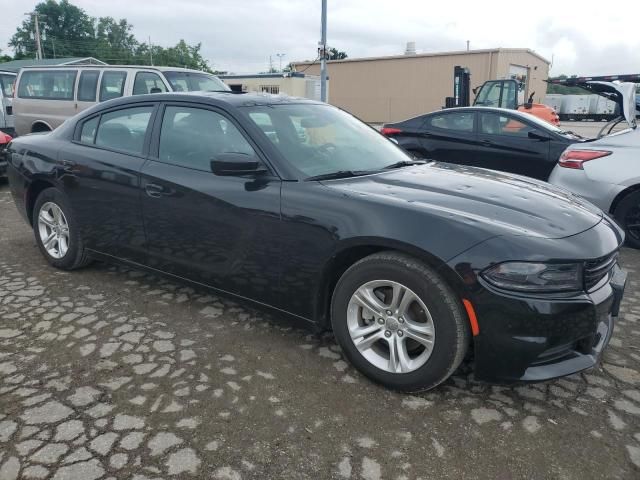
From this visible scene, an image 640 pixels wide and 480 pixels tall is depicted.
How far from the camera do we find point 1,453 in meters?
2.18

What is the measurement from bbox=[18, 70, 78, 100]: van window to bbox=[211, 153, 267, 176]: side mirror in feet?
26.1

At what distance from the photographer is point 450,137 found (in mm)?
7719

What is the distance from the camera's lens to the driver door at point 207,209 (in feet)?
9.91

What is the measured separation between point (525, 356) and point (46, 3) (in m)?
95.8

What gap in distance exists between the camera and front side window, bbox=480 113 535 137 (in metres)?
7.17

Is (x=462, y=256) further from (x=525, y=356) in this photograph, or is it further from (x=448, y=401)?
(x=448, y=401)

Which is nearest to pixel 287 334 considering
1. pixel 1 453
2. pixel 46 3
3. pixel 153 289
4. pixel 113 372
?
pixel 113 372

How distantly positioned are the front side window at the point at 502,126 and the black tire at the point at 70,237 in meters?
5.71

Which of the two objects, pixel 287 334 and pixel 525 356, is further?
pixel 287 334

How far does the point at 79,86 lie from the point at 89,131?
6208 mm

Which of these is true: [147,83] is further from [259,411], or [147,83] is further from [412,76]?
[412,76]

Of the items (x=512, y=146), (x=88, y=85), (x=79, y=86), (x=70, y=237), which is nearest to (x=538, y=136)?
(x=512, y=146)

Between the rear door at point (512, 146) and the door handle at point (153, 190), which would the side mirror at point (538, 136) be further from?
the door handle at point (153, 190)

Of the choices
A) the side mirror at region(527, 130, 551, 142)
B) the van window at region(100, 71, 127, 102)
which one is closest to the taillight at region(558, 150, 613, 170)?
the side mirror at region(527, 130, 551, 142)
